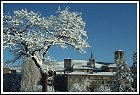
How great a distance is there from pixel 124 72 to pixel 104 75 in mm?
12808

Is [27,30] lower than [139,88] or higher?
higher

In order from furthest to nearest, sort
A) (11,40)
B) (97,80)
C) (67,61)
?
(67,61) < (97,80) < (11,40)

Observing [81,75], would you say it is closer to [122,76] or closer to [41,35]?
[122,76]

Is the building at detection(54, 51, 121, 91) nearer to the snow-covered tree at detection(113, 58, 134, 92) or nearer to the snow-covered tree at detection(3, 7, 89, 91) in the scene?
the snow-covered tree at detection(113, 58, 134, 92)

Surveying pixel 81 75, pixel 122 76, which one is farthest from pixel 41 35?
pixel 81 75

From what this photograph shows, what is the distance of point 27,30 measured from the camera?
49.4 feet

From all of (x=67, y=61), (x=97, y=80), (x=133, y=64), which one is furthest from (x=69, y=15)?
(x=67, y=61)

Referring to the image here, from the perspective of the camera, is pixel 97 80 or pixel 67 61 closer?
pixel 97 80

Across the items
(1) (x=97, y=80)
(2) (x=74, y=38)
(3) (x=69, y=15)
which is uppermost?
(3) (x=69, y=15)

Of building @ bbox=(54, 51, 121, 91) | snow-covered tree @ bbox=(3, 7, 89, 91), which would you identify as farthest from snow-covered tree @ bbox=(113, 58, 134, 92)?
snow-covered tree @ bbox=(3, 7, 89, 91)

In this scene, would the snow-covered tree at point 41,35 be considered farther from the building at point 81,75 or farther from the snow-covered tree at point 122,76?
the building at point 81,75

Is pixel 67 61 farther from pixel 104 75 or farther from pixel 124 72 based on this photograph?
pixel 124 72

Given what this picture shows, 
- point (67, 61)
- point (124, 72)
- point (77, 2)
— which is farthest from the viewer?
point (67, 61)

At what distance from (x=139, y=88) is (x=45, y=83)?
393 centimetres
